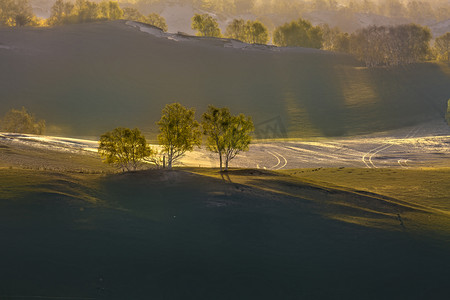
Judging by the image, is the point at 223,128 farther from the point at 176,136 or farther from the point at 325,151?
the point at 325,151

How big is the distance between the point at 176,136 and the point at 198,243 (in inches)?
1027

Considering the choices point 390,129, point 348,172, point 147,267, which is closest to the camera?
point 147,267

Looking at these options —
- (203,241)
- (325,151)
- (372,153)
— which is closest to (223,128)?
(203,241)

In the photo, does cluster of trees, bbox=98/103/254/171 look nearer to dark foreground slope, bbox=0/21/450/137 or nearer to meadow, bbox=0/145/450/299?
meadow, bbox=0/145/450/299

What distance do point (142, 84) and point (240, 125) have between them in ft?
419

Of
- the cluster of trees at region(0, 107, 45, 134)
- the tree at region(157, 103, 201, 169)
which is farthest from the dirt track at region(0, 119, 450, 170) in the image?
the tree at region(157, 103, 201, 169)

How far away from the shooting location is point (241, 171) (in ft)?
181

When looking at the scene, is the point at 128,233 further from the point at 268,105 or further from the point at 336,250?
the point at 268,105

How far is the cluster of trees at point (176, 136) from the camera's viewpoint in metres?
54.3

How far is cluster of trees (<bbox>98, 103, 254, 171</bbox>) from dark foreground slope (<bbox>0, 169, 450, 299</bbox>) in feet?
34.6

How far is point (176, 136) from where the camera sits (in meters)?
56.1

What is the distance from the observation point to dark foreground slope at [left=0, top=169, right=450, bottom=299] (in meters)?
26.7

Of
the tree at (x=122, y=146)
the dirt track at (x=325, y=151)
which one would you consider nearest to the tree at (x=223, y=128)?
the tree at (x=122, y=146)

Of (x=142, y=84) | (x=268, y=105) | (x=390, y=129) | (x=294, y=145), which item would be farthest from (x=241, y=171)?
(x=142, y=84)
